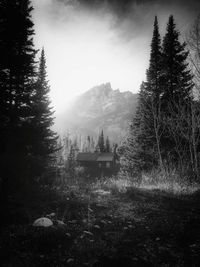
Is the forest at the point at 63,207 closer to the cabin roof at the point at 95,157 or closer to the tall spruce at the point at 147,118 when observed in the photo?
the tall spruce at the point at 147,118

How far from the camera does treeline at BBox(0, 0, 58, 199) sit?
8086mm

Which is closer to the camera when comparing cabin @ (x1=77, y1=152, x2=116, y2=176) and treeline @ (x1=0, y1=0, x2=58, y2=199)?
treeline @ (x1=0, y1=0, x2=58, y2=199)

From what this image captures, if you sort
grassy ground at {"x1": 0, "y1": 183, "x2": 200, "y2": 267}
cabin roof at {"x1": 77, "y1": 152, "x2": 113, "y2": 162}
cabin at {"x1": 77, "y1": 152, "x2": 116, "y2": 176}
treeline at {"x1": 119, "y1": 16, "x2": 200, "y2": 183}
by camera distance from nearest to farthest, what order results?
grassy ground at {"x1": 0, "y1": 183, "x2": 200, "y2": 267}
treeline at {"x1": 119, "y1": 16, "x2": 200, "y2": 183}
cabin at {"x1": 77, "y1": 152, "x2": 116, "y2": 176}
cabin roof at {"x1": 77, "y1": 152, "x2": 113, "y2": 162}

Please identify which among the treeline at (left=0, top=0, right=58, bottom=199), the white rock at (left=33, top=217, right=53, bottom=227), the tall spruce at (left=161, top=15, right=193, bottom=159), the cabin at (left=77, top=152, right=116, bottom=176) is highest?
the tall spruce at (left=161, top=15, right=193, bottom=159)

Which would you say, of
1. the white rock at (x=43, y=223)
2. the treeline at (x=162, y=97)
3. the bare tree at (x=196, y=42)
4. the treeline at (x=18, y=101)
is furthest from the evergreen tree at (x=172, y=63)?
the white rock at (x=43, y=223)

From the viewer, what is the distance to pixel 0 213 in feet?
16.8

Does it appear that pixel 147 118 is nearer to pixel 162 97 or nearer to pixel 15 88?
pixel 162 97

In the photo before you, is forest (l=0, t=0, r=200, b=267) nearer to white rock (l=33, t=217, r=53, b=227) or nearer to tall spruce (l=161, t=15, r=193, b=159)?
white rock (l=33, t=217, r=53, b=227)

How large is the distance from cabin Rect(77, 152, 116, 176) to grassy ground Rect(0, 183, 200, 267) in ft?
157

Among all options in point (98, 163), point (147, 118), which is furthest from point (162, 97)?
point (98, 163)

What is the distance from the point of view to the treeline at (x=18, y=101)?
8.09 m

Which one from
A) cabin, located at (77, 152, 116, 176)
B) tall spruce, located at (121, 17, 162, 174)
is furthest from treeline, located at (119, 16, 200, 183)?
cabin, located at (77, 152, 116, 176)

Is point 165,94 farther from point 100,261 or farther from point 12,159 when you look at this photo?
point 100,261

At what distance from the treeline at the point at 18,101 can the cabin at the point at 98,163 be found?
149ft
